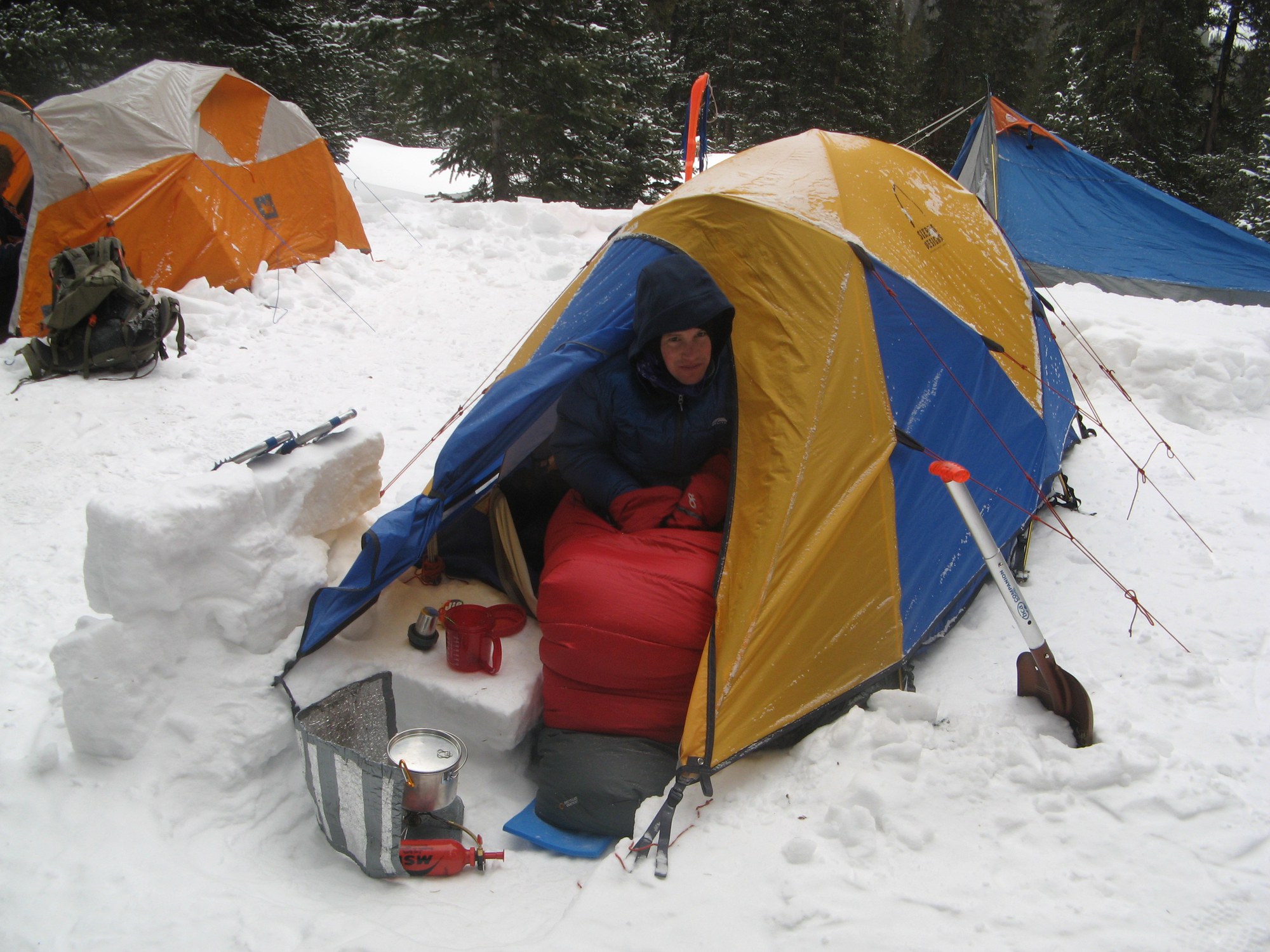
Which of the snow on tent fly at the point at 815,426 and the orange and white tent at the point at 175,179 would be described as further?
the orange and white tent at the point at 175,179

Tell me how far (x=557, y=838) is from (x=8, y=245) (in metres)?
6.44

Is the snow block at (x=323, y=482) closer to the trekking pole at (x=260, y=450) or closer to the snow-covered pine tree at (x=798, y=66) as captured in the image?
the trekking pole at (x=260, y=450)

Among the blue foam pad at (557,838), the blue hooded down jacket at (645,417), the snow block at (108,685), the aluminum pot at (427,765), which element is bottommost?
the blue foam pad at (557,838)

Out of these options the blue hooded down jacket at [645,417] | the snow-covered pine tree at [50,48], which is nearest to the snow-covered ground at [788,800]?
the blue hooded down jacket at [645,417]

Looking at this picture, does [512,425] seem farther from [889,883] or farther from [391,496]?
[889,883]

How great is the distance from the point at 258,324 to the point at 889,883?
6.11 meters

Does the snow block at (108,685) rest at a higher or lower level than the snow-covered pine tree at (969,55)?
lower

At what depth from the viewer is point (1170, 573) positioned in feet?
10.4

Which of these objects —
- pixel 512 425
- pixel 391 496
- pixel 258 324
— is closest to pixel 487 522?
pixel 512 425

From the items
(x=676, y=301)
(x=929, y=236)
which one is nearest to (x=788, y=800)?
(x=676, y=301)

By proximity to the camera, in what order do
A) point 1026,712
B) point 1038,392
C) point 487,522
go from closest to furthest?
point 1026,712, point 487,522, point 1038,392

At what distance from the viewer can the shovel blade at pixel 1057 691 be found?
2.27m

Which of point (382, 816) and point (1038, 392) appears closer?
point (382, 816)

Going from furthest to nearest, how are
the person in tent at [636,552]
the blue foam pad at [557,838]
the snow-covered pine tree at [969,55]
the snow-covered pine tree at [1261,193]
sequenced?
the snow-covered pine tree at [969,55], the snow-covered pine tree at [1261,193], the person in tent at [636,552], the blue foam pad at [557,838]
